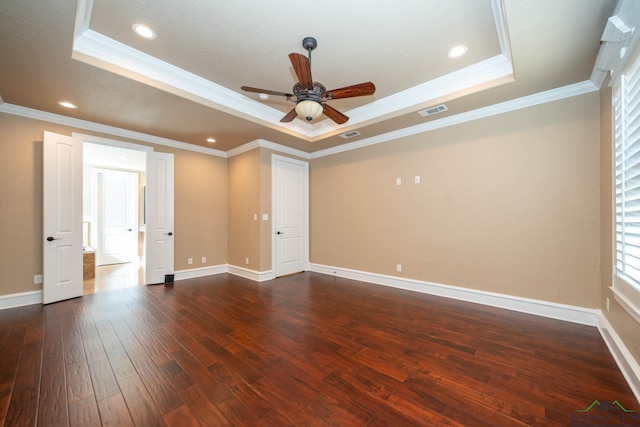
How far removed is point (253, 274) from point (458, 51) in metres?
4.67

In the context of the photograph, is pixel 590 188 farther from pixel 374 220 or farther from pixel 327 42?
pixel 327 42

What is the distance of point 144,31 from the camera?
2445mm

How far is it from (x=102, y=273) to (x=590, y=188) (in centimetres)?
845

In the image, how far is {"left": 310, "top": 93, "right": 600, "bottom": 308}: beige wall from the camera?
287 centimetres

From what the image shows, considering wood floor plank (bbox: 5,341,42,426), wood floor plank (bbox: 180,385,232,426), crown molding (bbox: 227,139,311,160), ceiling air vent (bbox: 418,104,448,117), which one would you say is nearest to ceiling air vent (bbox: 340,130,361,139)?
ceiling air vent (bbox: 418,104,448,117)

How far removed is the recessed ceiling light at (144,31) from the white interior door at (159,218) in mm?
2632

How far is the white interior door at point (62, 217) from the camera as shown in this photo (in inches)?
139

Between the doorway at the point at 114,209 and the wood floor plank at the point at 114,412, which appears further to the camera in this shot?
the doorway at the point at 114,209

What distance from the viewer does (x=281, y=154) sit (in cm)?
529

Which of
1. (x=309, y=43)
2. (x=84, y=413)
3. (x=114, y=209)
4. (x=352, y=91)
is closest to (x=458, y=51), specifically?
(x=352, y=91)

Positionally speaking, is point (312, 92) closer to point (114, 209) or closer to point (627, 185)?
point (627, 185)

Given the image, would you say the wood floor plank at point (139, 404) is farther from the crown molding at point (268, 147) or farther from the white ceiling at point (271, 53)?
the crown molding at point (268, 147)

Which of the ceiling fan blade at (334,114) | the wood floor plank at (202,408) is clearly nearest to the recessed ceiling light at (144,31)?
the ceiling fan blade at (334,114)

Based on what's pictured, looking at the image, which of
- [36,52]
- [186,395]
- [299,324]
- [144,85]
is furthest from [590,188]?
[36,52]
